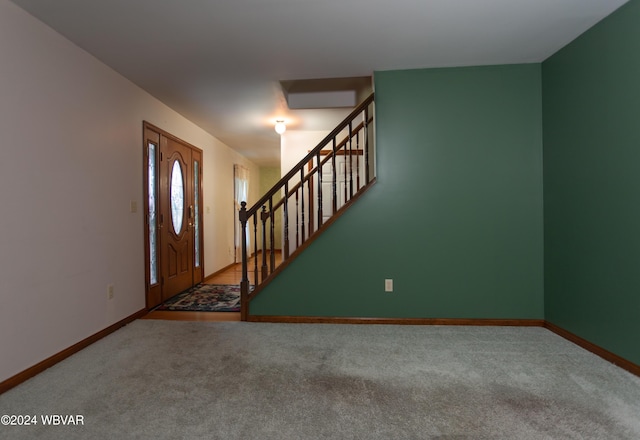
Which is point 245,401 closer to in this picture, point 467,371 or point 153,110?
point 467,371

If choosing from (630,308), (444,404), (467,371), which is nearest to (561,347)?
(630,308)

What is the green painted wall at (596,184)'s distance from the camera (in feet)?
7.18

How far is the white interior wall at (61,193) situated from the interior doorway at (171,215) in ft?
0.73

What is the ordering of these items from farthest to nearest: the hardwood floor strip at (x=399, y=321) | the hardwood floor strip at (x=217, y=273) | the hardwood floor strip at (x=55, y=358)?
the hardwood floor strip at (x=217, y=273) < the hardwood floor strip at (x=399, y=321) < the hardwood floor strip at (x=55, y=358)

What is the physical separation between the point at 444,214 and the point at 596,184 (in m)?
1.14

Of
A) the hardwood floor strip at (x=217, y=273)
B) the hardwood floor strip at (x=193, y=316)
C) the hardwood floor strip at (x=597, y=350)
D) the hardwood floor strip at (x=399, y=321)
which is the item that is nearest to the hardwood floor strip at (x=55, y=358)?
the hardwood floor strip at (x=193, y=316)

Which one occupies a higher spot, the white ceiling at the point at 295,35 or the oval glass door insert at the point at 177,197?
the white ceiling at the point at 295,35

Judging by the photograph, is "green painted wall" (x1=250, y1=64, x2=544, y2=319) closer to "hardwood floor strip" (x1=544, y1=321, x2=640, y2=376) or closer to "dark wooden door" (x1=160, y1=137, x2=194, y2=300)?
"hardwood floor strip" (x1=544, y1=321, x2=640, y2=376)

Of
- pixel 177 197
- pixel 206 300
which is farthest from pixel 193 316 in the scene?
pixel 177 197

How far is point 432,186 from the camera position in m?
3.19

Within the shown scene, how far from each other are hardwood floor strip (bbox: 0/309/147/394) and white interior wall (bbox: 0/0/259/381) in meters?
0.04

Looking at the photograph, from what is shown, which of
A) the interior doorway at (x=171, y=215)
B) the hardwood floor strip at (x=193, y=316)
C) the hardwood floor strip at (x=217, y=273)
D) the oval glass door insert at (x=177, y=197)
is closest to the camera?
the hardwood floor strip at (x=193, y=316)

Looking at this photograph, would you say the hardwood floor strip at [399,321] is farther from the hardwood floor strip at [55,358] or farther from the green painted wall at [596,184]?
the hardwood floor strip at [55,358]

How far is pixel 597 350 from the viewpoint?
8.04 ft
